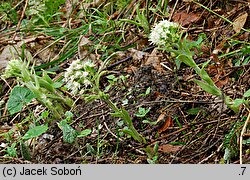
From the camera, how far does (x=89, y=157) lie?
1.92m

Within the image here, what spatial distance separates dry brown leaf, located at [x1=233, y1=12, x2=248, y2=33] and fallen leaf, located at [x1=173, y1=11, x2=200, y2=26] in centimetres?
27

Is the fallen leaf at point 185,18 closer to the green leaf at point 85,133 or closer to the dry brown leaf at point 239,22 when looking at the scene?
the dry brown leaf at point 239,22

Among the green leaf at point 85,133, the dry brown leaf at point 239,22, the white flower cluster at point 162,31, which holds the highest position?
the white flower cluster at point 162,31

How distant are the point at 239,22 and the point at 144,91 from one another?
22.1 inches

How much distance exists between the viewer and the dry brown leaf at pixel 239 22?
2.33 meters

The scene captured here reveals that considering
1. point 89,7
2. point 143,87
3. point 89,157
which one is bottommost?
point 89,157

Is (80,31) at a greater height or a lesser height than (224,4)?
lesser

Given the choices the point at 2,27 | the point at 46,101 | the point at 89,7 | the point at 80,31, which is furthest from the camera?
the point at 2,27

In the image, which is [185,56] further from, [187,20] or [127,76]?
[187,20]

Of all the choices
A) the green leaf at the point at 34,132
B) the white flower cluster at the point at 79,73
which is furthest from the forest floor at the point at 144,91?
the white flower cluster at the point at 79,73

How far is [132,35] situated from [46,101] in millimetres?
837

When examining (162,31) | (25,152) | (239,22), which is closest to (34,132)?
(25,152)
